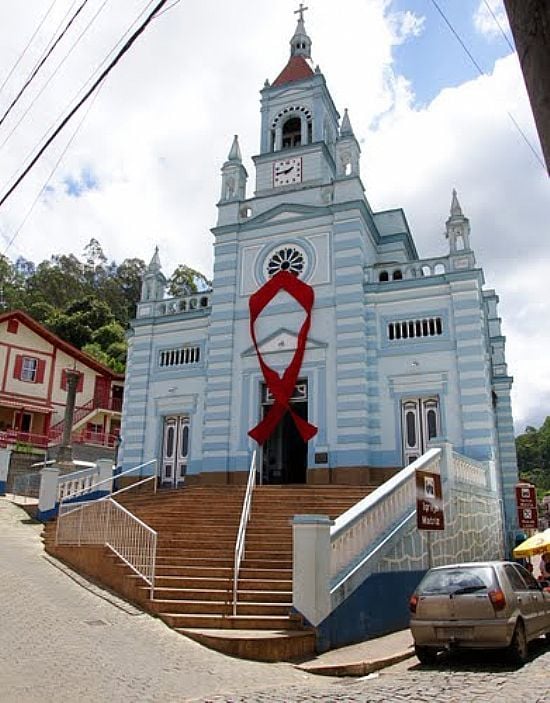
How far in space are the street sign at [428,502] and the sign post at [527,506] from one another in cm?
488

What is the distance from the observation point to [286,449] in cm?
2245

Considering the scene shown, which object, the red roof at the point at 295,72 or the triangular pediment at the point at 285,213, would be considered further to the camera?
the red roof at the point at 295,72

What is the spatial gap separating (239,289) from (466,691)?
17741 millimetres

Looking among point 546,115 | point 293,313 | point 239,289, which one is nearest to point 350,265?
point 293,313

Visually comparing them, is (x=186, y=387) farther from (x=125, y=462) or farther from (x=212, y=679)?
(x=212, y=679)

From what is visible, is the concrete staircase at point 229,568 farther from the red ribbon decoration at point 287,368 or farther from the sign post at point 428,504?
the red ribbon decoration at point 287,368

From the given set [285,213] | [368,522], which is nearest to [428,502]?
[368,522]

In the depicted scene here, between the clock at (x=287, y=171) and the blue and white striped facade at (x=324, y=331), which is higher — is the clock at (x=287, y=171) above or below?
above

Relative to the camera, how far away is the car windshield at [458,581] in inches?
329

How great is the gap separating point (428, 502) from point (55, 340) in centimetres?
3218

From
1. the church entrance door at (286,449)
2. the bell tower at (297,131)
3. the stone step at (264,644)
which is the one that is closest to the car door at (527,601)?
the stone step at (264,644)

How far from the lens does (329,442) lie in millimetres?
19953

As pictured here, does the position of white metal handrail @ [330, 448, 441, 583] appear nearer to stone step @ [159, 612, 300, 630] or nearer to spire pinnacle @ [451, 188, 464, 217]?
stone step @ [159, 612, 300, 630]

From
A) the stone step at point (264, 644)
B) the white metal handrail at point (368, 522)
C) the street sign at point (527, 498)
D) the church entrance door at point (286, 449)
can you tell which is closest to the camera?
the stone step at point (264, 644)
